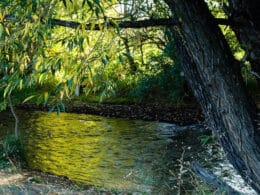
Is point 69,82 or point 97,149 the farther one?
point 97,149

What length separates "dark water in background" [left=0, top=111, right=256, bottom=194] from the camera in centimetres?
973

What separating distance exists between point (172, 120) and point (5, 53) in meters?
13.8

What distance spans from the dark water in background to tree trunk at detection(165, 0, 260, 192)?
3336mm

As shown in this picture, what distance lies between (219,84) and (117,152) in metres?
8.64

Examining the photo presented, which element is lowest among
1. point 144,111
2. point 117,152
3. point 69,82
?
point 117,152

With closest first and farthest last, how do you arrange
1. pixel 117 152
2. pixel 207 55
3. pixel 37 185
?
pixel 207 55
pixel 37 185
pixel 117 152

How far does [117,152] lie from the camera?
12.6 m

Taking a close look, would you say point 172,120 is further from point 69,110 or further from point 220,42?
point 220,42

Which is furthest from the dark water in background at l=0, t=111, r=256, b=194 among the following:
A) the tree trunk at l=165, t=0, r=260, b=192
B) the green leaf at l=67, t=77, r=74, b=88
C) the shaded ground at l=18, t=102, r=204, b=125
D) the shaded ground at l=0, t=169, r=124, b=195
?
the green leaf at l=67, t=77, r=74, b=88

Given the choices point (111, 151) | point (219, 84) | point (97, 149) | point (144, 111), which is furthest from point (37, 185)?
point (144, 111)

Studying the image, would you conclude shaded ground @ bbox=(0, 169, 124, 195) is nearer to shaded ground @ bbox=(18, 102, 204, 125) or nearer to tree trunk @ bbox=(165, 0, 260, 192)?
tree trunk @ bbox=(165, 0, 260, 192)

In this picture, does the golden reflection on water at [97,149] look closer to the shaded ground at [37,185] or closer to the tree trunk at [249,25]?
the shaded ground at [37,185]

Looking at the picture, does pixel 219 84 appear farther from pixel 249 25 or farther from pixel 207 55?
pixel 249 25

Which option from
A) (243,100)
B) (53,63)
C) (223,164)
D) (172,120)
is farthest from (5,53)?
(172,120)
